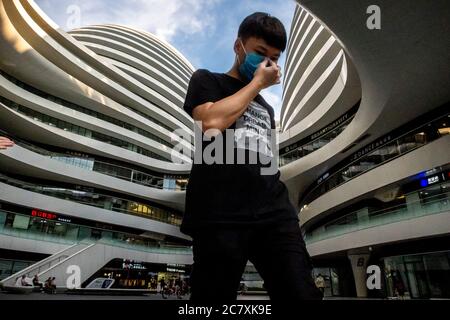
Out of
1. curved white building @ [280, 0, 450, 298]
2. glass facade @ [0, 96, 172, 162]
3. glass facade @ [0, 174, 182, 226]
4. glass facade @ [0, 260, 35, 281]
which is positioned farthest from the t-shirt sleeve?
glass facade @ [0, 96, 172, 162]

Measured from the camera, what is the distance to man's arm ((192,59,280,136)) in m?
1.58

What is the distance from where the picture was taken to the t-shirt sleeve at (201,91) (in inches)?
71.4

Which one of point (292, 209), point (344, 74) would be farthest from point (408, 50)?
point (292, 209)

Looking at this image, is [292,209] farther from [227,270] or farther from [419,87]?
[419,87]

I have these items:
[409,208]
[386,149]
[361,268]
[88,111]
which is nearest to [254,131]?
[409,208]

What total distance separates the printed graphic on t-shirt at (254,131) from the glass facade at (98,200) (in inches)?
1221

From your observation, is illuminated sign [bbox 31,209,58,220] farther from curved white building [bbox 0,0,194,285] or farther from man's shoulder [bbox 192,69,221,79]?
man's shoulder [bbox 192,69,221,79]

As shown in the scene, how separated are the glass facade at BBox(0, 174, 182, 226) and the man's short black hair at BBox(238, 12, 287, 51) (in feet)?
102

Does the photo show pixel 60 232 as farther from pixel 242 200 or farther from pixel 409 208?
pixel 242 200

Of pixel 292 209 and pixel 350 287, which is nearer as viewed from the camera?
pixel 292 209

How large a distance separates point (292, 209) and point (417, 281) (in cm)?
1986

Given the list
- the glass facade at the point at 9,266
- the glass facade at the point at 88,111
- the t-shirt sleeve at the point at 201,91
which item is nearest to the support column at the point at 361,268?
the t-shirt sleeve at the point at 201,91

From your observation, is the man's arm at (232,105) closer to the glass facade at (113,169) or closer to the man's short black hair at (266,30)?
the man's short black hair at (266,30)
